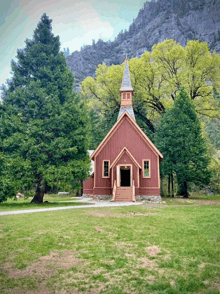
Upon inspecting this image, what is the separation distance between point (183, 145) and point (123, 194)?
10287 mm

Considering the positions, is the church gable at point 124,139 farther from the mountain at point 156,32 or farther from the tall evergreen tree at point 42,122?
the mountain at point 156,32

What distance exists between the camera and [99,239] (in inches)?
263

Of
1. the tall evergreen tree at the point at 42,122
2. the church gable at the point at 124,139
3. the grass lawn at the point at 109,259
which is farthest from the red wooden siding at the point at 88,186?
the grass lawn at the point at 109,259

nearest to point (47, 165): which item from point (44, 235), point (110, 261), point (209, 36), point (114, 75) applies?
point (44, 235)

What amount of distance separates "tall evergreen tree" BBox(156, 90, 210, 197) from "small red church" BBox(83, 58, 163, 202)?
14.9 ft

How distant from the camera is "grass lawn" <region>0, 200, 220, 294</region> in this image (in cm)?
386

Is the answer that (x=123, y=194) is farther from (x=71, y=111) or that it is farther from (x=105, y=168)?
(x=71, y=111)

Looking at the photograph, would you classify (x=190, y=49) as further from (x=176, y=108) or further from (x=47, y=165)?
(x=47, y=165)

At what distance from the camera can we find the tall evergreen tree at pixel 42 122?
1608cm

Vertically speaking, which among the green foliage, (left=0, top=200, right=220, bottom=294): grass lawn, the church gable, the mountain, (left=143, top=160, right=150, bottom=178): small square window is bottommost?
(left=0, top=200, right=220, bottom=294): grass lawn

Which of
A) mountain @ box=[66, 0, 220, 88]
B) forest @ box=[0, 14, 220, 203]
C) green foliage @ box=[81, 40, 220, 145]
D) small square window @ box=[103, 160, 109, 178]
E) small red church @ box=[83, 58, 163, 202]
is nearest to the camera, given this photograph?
forest @ box=[0, 14, 220, 203]

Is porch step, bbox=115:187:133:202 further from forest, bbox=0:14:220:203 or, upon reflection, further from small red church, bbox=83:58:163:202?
forest, bbox=0:14:220:203

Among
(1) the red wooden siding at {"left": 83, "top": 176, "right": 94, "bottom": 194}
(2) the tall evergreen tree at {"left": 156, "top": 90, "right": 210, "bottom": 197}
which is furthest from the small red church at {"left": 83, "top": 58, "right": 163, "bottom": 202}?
(1) the red wooden siding at {"left": 83, "top": 176, "right": 94, "bottom": 194}

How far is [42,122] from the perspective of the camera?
A: 673 inches
